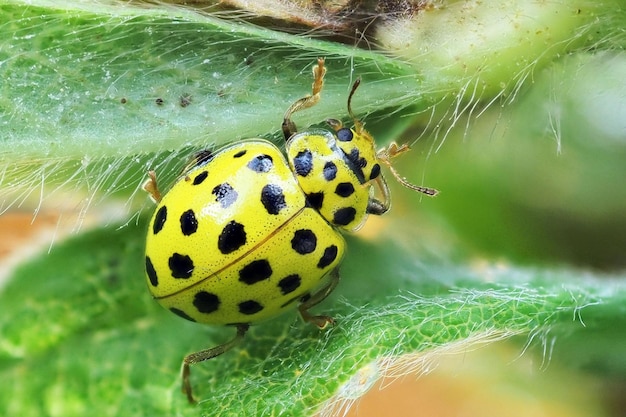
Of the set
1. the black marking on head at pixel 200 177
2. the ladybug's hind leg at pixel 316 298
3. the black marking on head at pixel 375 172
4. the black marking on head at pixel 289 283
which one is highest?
the black marking on head at pixel 200 177

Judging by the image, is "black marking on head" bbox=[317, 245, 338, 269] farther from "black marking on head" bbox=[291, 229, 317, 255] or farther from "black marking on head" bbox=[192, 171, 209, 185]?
"black marking on head" bbox=[192, 171, 209, 185]

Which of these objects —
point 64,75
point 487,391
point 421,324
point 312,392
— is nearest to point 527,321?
point 421,324

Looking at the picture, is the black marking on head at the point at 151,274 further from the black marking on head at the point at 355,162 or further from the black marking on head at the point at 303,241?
the black marking on head at the point at 355,162

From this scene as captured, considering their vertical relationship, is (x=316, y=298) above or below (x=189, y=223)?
below

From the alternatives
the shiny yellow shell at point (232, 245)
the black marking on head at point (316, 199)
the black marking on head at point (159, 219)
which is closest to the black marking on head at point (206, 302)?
the shiny yellow shell at point (232, 245)

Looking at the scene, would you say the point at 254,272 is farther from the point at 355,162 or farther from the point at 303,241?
the point at 355,162

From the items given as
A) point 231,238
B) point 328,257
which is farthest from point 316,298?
point 231,238

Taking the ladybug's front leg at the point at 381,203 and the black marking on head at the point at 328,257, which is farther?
the ladybug's front leg at the point at 381,203

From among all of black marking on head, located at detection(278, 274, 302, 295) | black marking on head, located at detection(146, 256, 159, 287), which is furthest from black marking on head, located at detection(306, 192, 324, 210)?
black marking on head, located at detection(146, 256, 159, 287)
